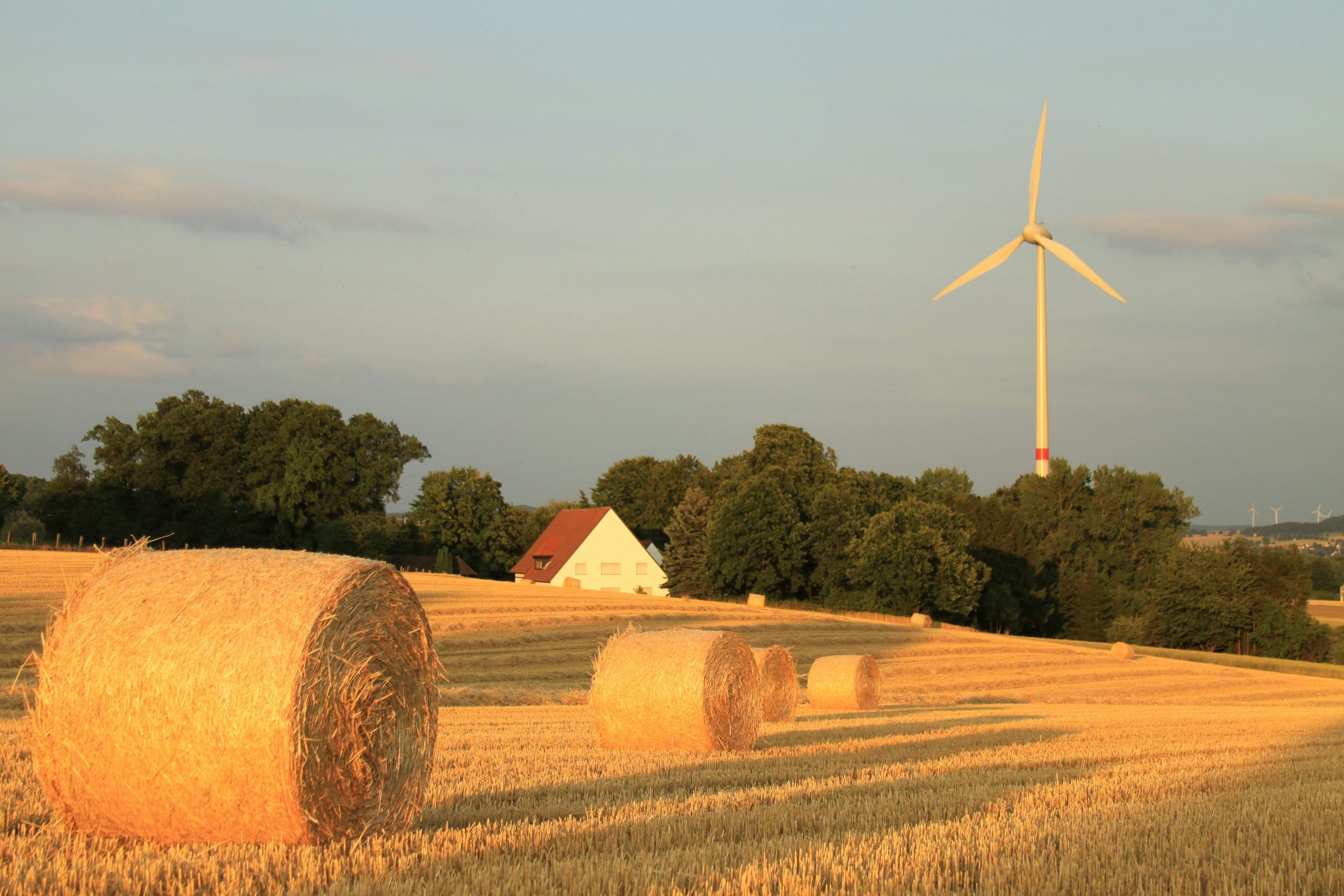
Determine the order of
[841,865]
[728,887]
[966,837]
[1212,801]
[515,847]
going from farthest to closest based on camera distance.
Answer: [1212,801] → [966,837] → [515,847] → [841,865] → [728,887]

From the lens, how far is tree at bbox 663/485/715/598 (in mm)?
68562

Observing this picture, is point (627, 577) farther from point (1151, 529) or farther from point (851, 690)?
point (851, 690)

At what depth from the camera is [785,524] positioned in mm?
60969

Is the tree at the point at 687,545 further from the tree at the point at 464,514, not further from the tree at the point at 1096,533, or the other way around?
the tree at the point at 1096,533

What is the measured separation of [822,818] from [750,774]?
2.56 m

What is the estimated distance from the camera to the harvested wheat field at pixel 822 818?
16.5 ft

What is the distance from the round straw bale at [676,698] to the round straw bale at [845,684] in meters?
8.54

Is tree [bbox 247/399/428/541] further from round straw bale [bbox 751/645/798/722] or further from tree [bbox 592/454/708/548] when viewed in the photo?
round straw bale [bbox 751/645/798/722]

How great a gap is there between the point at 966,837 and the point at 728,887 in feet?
6.12

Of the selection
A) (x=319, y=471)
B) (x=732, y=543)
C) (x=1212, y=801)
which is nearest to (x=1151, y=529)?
(x=732, y=543)

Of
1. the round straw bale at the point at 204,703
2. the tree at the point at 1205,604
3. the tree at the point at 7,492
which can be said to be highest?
the tree at the point at 7,492

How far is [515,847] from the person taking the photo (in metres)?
5.69

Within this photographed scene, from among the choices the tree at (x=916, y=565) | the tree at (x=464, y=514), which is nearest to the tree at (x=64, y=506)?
the tree at (x=464, y=514)

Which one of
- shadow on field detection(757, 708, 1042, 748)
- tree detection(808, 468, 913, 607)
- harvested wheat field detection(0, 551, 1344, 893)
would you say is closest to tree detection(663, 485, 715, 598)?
tree detection(808, 468, 913, 607)
